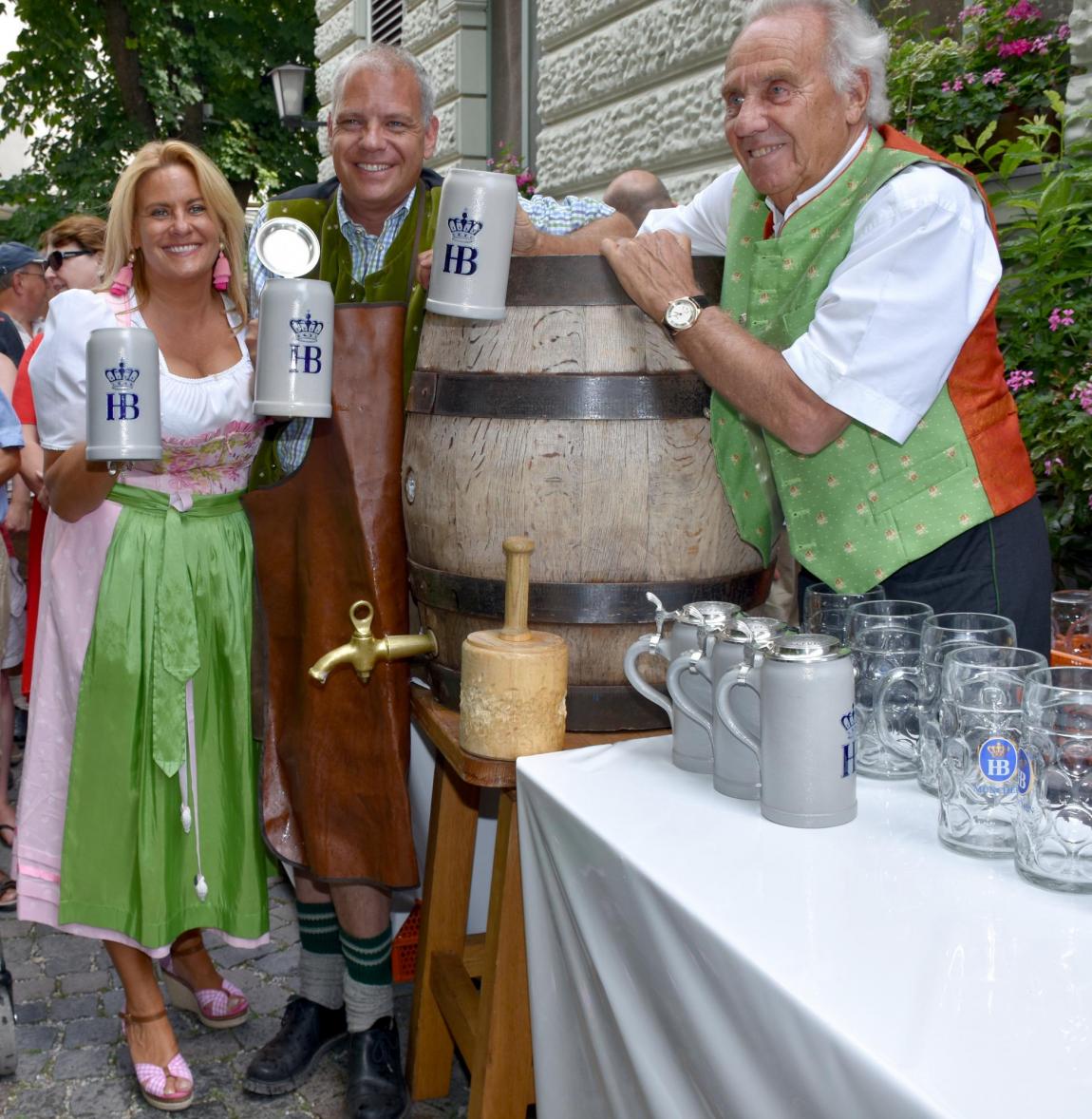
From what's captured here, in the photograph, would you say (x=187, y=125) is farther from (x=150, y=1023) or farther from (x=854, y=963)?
(x=854, y=963)

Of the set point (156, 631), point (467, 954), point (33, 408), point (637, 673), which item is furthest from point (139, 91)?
point (637, 673)

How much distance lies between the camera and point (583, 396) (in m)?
1.69

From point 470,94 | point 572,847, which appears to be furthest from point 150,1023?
point 470,94

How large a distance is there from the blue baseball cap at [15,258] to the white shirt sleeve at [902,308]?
14.4 feet

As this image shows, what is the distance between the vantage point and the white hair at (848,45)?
166cm

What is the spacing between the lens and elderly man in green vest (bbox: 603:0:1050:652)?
1550mm

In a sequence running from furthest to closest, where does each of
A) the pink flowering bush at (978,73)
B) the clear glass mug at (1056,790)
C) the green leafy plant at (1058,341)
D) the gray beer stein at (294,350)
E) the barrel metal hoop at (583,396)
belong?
the pink flowering bush at (978,73)
the green leafy plant at (1058,341)
the gray beer stein at (294,350)
the barrel metal hoop at (583,396)
the clear glass mug at (1056,790)

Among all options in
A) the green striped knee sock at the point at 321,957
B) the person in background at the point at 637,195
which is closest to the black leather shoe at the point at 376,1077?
the green striped knee sock at the point at 321,957

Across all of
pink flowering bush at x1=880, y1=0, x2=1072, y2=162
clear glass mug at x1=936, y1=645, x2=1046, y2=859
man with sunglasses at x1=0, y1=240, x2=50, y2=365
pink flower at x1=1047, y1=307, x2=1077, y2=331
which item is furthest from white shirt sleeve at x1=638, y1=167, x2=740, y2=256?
man with sunglasses at x1=0, y1=240, x2=50, y2=365

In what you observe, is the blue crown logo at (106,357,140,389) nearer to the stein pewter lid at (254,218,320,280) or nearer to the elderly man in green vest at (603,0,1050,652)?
the stein pewter lid at (254,218,320,280)

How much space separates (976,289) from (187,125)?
14836mm

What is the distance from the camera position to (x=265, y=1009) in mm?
2859

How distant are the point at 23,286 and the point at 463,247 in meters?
4.16

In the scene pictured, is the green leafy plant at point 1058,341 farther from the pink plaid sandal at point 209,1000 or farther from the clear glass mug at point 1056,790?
the pink plaid sandal at point 209,1000
